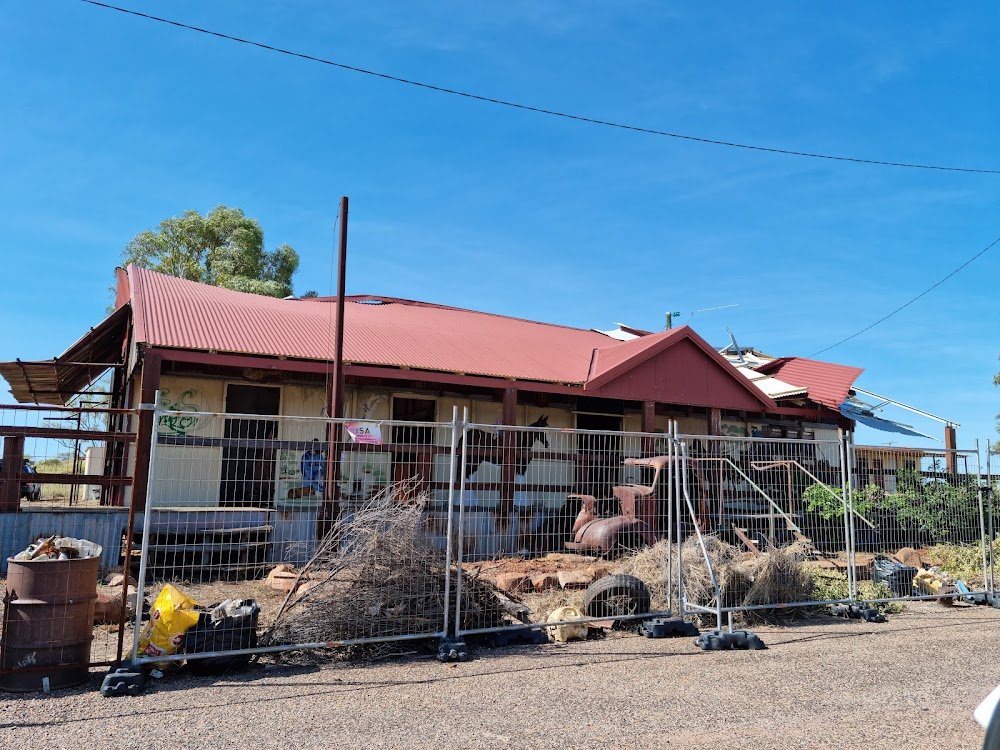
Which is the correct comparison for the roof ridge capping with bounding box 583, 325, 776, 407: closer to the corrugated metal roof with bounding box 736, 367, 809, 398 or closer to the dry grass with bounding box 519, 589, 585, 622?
the corrugated metal roof with bounding box 736, 367, 809, 398

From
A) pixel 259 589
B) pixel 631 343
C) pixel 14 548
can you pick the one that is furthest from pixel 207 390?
pixel 631 343

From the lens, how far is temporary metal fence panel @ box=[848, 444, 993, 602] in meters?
9.84

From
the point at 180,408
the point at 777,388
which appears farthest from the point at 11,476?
the point at 777,388

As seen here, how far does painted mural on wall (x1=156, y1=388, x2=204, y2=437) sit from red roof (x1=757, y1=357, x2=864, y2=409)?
14.9m

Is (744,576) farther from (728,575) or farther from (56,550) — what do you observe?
(56,550)

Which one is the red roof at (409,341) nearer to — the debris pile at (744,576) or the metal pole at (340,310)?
the metal pole at (340,310)

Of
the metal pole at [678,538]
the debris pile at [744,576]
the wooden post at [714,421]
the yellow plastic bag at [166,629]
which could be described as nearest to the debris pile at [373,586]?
the yellow plastic bag at [166,629]

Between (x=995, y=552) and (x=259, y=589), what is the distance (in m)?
12.3

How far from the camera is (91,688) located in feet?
18.0

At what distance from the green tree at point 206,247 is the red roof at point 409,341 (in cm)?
1485

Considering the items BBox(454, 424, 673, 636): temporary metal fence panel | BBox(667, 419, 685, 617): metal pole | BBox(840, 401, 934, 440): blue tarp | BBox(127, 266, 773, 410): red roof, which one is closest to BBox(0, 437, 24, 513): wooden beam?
BBox(127, 266, 773, 410): red roof

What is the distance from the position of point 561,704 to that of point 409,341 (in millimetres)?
11250

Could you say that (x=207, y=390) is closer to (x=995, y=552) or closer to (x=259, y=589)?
(x=259, y=589)

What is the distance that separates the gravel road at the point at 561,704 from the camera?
4559 millimetres
